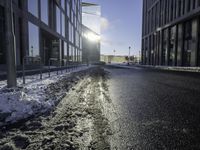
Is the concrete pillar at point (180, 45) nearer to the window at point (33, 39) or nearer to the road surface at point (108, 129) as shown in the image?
the window at point (33, 39)

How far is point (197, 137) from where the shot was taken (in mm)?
2756

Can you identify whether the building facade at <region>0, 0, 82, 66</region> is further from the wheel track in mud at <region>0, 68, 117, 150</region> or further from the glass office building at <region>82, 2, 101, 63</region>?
the glass office building at <region>82, 2, 101, 63</region>

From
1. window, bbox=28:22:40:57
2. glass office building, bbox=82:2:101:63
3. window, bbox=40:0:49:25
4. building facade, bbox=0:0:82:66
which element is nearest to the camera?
building facade, bbox=0:0:82:66

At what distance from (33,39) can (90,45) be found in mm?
53876

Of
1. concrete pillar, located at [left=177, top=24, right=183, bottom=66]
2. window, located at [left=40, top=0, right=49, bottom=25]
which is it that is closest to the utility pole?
window, located at [left=40, top=0, right=49, bottom=25]

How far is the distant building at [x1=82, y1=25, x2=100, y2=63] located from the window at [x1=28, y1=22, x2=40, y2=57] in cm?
4596

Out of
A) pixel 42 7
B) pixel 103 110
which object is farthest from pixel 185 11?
pixel 103 110

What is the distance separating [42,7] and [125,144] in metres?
22.7

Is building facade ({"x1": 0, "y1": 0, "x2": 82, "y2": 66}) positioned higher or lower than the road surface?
higher

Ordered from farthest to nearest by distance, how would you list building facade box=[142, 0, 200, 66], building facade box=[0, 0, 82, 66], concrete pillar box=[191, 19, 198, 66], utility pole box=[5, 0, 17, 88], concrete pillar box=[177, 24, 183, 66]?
concrete pillar box=[177, 24, 183, 66], building facade box=[142, 0, 200, 66], concrete pillar box=[191, 19, 198, 66], building facade box=[0, 0, 82, 66], utility pole box=[5, 0, 17, 88]

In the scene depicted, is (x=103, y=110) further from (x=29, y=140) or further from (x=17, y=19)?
(x=17, y=19)

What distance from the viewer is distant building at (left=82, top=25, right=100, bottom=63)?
67.8 meters

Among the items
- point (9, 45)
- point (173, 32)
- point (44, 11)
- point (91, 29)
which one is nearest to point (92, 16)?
point (91, 29)

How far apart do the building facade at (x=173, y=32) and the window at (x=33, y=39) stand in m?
25.0
